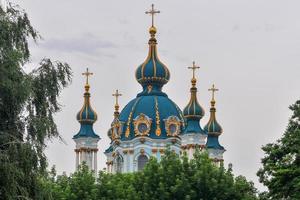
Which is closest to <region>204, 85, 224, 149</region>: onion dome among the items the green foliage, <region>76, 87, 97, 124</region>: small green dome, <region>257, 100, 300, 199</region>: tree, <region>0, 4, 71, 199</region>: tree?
<region>76, 87, 97, 124</region>: small green dome

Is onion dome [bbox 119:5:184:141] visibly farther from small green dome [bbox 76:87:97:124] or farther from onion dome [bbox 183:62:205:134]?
small green dome [bbox 76:87:97:124]

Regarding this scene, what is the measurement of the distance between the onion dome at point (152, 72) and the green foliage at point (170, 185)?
37240 mm

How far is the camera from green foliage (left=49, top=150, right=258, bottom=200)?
143ft

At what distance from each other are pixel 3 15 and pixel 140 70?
57.3m

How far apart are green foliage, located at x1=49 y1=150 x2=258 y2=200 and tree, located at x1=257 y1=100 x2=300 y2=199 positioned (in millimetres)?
7423

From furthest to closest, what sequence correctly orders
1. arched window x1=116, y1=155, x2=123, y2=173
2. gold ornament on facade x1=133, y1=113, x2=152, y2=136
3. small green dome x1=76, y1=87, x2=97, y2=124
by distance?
small green dome x1=76, y1=87, x2=97, y2=124
arched window x1=116, y1=155, x2=123, y2=173
gold ornament on facade x1=133, y1=113, x2=152, y2=136

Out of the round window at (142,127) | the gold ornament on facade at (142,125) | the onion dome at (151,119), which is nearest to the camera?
the gold ornament on facade at (142,125)

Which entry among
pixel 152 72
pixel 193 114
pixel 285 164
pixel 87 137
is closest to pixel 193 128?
pixel 193 114

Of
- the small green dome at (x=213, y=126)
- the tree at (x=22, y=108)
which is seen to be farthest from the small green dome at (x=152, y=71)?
the tree at (x=22, y=108)

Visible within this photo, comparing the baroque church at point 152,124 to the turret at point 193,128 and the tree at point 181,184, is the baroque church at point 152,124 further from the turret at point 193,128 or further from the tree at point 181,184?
the tree at point 181,184

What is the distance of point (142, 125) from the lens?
81062mm

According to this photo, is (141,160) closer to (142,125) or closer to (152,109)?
(142,125)

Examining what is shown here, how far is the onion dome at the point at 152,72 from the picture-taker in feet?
273

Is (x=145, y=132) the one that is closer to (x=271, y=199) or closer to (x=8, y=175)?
(x=271, y=199)
